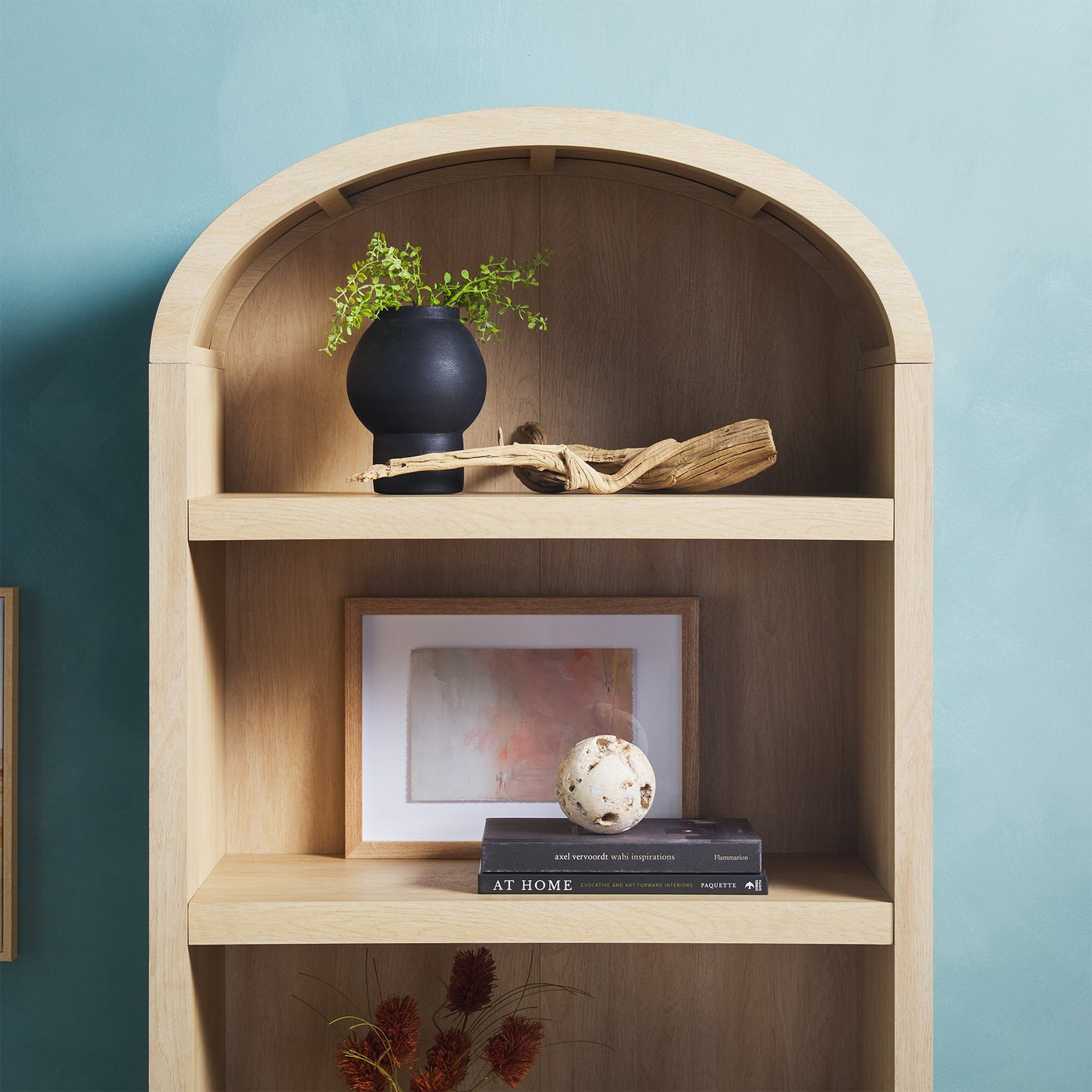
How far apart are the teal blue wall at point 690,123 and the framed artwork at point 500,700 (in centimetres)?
31

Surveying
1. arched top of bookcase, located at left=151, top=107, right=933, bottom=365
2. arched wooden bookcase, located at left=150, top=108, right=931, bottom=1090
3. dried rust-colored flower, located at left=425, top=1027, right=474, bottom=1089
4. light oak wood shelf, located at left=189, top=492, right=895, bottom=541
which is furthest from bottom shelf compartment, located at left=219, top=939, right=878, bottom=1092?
arched top of bookcase, located at left=151, top=107, right=933, bottom=365

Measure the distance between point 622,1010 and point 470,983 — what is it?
0.75 feet

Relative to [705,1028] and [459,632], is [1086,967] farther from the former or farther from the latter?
[459,632]

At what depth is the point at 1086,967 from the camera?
1354 millimetres

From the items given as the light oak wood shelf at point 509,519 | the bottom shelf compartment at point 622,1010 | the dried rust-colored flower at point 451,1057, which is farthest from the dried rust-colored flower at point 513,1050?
the light oak wood shelf at point 509,519

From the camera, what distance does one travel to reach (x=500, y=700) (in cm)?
130

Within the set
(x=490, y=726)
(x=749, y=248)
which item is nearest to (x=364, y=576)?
(x=490, y=726)

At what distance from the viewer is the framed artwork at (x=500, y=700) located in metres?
1.30

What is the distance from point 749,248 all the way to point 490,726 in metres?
0.67

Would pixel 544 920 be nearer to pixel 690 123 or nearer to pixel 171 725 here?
pixel 171 725

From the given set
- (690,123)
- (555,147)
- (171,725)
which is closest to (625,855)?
(171,725)

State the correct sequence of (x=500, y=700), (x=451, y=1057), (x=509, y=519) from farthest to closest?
(x=500, y=700), (x=451, y=1057), (x=509, y=519)

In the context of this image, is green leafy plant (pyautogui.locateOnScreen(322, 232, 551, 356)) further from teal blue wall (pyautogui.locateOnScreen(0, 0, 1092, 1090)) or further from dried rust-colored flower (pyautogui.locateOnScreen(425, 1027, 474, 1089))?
dried rust-colored flower (pyautogui.locateOnScreen(425, 1027, 474, 1089))

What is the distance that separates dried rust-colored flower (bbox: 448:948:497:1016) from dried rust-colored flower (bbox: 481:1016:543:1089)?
4 cm
